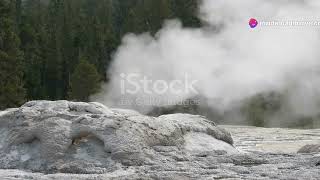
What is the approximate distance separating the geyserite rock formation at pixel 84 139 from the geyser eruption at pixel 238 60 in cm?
1581

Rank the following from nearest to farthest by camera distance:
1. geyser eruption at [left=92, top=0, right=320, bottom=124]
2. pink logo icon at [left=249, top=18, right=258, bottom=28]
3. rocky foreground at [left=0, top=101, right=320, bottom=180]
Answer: rocky foreground at [left=0, top=101, right=320, bottom=180]
geyser eruption at [left=92, top=0, right=320, bottom=124]
pink logo icon at [left=249, top=18, right=258, bottom=28]

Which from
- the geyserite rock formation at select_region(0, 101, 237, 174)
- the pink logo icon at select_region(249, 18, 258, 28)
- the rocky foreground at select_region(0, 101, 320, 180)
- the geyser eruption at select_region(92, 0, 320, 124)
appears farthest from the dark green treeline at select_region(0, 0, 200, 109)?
the rocky foreground at select_region(0, 101, 320, 180)

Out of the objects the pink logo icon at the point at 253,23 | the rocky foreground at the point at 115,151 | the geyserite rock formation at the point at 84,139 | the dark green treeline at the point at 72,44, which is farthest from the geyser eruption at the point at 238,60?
the geyserite rock formation at the point at 84,139

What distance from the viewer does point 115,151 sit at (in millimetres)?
8359

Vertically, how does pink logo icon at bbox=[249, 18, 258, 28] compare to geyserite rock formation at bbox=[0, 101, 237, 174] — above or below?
above

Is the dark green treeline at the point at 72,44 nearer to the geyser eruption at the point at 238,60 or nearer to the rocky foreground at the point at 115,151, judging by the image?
the geyser eruption at the point at 238,60

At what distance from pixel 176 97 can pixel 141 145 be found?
19047mm

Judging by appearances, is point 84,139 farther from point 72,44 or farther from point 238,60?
point 72,44

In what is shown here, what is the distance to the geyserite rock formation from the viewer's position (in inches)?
326

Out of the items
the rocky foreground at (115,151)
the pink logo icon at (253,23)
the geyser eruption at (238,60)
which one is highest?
the pink logo icon at (253,23)

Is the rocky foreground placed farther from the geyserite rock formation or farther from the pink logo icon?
the pink logo icon

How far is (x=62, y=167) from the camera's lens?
26.3 feet

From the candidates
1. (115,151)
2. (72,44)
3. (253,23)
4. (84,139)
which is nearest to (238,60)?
(253,23)

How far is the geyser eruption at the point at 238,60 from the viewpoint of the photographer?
25594 mm
